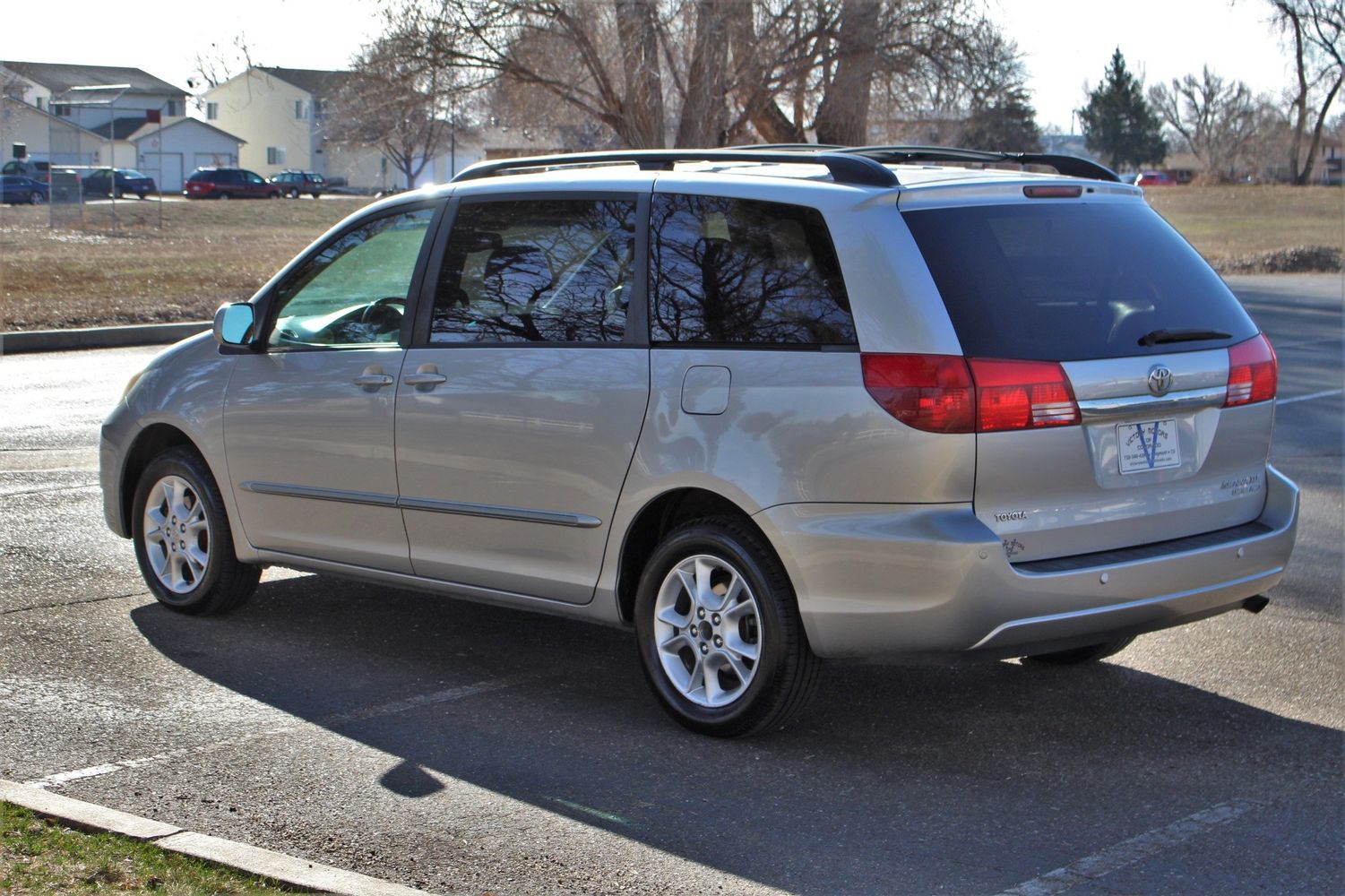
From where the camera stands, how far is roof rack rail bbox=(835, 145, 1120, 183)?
18.6 ft

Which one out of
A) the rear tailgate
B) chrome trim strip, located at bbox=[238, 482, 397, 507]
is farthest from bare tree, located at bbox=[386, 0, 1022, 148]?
the rear tailgate

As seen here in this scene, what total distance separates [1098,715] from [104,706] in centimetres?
341

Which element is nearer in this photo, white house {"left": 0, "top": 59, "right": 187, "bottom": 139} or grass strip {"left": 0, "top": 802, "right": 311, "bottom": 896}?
grass strip {"left": 0, "top": 802, "right": 311, "bottom": 896}

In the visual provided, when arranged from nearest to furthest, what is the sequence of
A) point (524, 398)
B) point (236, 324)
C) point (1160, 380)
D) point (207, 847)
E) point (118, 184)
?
point (207, 847) → point (1160, 380) → point (524, 398) → point (236, 324) → point (118, 184)

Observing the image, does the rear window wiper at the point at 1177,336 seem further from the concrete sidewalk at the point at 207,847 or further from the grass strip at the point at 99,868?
the grass strip at the point at 99,868

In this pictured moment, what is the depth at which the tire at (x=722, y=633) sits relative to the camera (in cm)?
503

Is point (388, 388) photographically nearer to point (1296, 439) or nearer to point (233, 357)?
point (233, 357)

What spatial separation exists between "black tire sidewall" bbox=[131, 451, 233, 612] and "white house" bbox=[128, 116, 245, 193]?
97.6 metres

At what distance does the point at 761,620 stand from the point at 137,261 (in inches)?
1152

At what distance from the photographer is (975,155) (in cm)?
612

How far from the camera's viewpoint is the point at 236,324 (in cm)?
655

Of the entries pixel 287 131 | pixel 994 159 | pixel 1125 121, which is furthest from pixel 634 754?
pixel 1125 121

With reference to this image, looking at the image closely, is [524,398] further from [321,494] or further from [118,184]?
[118,184]

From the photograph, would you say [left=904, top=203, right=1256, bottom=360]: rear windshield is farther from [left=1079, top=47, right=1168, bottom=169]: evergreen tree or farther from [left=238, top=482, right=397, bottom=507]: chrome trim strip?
[left=1079, top=47, right=1168, bottom=169]: evergreen tree
